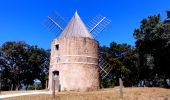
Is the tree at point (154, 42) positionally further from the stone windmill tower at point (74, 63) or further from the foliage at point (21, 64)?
the foliage at point (21, 64)

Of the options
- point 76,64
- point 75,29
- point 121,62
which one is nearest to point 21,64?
point 121,62

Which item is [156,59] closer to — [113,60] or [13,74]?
[113,60]

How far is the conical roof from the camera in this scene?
30727 millimetres

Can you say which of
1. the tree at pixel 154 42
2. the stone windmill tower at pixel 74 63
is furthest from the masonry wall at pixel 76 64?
the tree at pixel 154 42

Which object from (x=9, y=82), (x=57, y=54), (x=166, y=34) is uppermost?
(x=166, y=34)

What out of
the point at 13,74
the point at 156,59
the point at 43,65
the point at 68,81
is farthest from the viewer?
the point at 43,65

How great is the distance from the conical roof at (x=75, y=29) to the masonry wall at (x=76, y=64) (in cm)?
151

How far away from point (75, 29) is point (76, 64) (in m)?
4.90

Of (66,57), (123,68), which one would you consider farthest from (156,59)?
(123,68)

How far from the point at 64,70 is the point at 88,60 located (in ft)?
9.46

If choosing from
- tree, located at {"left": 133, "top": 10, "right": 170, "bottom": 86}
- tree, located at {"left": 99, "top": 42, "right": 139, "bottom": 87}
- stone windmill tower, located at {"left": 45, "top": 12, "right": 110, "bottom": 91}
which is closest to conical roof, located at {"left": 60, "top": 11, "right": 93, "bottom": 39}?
stone windmill tower, located at {"left": 45, "top": 12, "right": 110, "bottom": 91}

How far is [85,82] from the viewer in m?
28.6

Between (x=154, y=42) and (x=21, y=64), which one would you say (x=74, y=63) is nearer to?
(x=154, y=42)

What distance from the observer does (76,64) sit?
28641 millimetres
